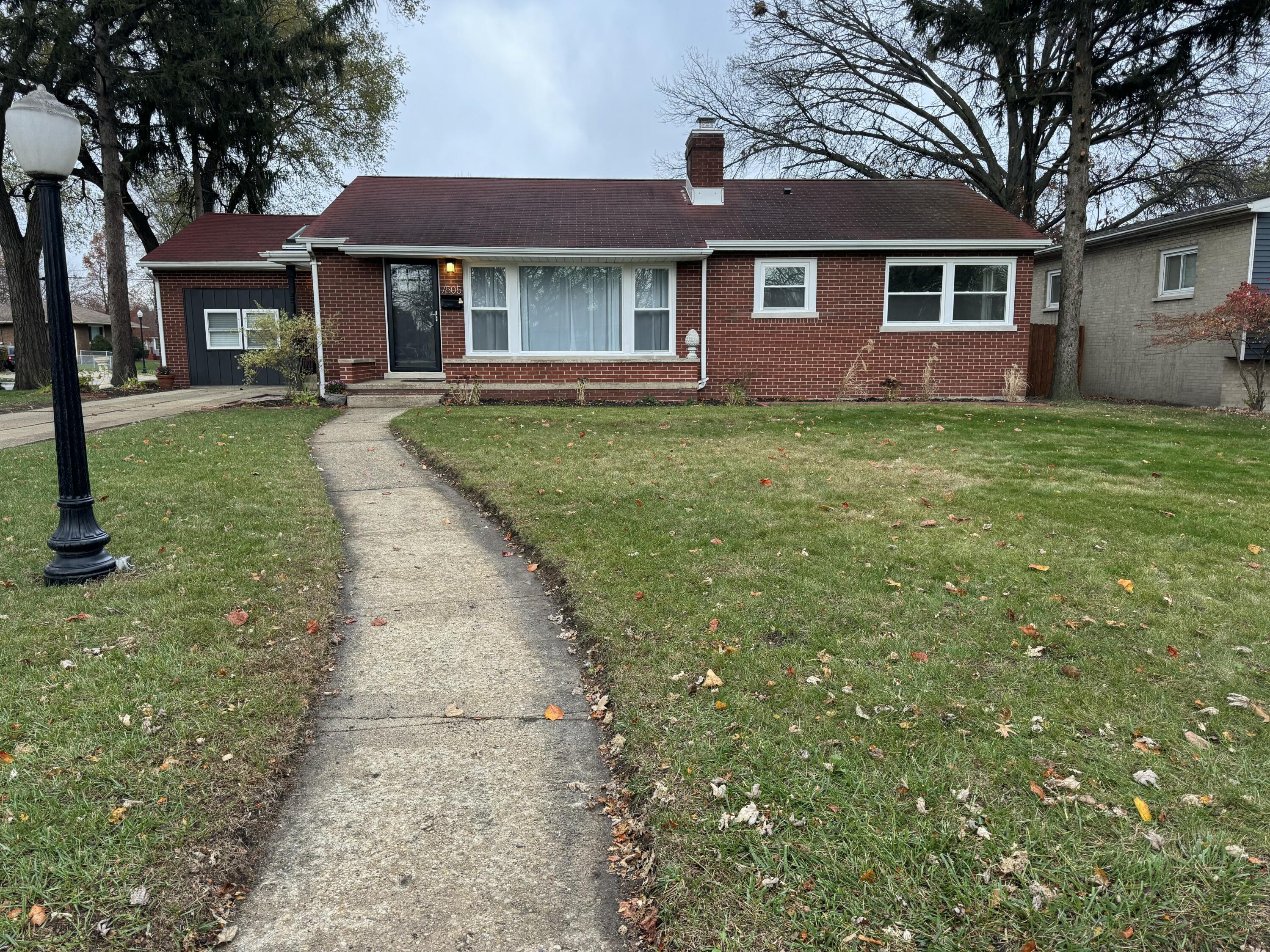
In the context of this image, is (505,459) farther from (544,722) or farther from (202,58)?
(202,58)

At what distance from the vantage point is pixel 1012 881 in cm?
212

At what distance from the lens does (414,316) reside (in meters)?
14.8

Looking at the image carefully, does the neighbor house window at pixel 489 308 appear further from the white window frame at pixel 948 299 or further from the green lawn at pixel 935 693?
the green lawn at pixel 935 693

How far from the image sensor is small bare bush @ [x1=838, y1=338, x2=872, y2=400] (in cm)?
1514

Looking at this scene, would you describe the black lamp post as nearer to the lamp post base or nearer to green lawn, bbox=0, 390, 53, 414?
the lamp post base

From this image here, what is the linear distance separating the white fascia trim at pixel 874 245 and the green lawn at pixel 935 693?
8610mm

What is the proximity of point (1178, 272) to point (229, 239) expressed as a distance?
72.1 ft

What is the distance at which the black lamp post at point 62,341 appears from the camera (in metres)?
4.19

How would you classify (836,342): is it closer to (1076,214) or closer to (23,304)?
(1076,214)

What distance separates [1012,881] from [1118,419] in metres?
11.5

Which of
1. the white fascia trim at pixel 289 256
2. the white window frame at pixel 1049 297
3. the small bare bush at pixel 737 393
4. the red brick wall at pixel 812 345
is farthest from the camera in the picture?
the white window frame at pixel 1049 297

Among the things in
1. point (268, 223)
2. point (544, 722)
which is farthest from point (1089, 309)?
point (268, 223)

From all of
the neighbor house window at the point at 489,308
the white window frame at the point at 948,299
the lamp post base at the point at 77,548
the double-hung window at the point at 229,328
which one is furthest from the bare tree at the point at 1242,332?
the double-hung window at the point at 229,328

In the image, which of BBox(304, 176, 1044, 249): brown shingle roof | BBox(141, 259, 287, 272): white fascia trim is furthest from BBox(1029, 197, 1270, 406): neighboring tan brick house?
BBox(141, 259, 287, 272): white fascia trim
